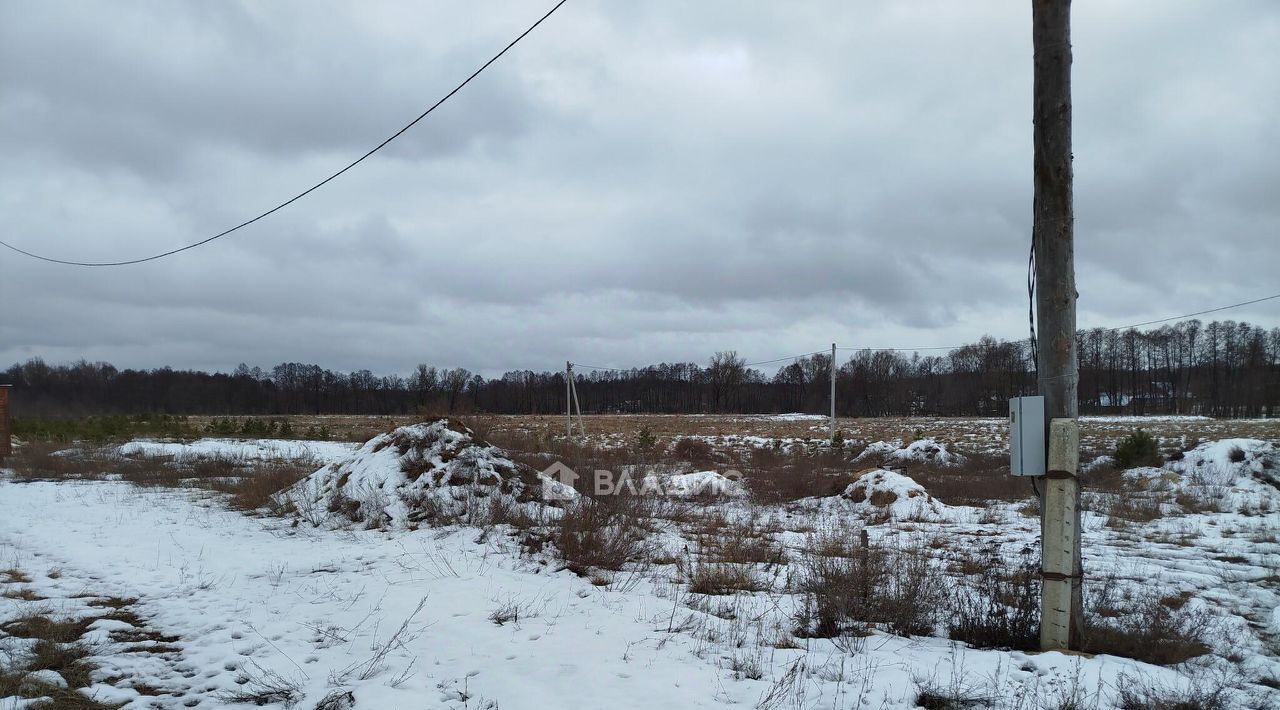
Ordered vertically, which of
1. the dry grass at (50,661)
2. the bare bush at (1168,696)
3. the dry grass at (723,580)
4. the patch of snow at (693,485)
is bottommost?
the patch of snow at (693,485)

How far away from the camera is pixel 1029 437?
4926 millimetres

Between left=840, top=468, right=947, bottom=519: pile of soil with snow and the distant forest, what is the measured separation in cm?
5657

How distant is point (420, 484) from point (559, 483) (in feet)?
8.85

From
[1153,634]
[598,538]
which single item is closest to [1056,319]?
[1153,634]

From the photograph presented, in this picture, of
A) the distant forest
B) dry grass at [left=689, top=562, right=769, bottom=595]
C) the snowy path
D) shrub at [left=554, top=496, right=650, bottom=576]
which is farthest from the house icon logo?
the distant forest

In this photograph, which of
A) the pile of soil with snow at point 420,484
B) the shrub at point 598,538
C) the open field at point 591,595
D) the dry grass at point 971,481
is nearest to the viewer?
the open field at point 591,595

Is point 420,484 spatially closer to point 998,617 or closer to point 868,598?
point 868,598

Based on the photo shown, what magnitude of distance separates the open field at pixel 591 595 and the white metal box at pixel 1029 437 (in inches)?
52.4

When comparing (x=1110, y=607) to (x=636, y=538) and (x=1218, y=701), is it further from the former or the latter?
(x=636, y=538)

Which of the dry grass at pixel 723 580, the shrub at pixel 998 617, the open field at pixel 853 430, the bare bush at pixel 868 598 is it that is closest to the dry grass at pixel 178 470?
the open field at pixel 853 430

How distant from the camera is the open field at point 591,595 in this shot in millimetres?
4422

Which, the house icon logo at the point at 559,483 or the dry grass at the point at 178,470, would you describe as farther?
the dry grass at the point at 178,470

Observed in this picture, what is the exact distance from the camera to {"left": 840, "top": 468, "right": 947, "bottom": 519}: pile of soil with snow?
43.5 feet

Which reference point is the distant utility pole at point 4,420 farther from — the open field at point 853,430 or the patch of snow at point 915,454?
the patch of snow at point 915,454
